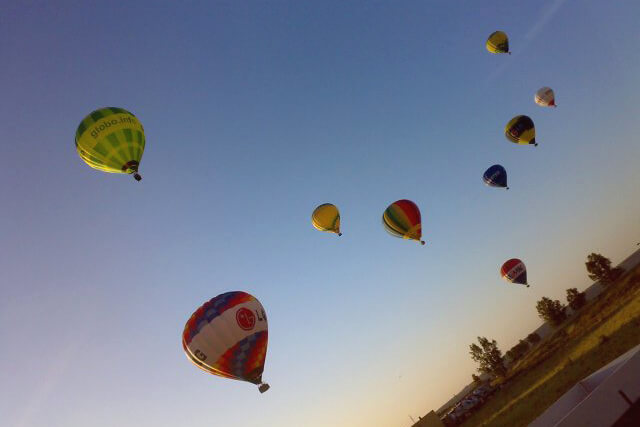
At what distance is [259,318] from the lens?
18938mm

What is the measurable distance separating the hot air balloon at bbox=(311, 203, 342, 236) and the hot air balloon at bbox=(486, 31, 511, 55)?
27.5m

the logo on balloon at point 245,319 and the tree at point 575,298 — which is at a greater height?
the logo on balloon at point 245,319

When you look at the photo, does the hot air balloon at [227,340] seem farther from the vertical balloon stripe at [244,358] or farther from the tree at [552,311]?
the tree at [552,311]

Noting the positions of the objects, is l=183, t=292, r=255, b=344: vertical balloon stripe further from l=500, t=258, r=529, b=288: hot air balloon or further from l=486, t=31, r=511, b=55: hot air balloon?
l=486, t=31, r=511, b=55: hot air balloon

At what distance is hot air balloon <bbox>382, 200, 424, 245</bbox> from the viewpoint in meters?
27.8

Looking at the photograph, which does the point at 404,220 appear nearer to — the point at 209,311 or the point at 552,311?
the point at 209,311

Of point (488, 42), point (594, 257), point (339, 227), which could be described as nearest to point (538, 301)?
point (594, 257)

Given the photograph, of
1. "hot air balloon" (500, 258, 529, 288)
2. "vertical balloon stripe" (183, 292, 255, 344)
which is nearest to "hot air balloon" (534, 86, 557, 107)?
"hot air balloon" (500, 258, 529, 288)

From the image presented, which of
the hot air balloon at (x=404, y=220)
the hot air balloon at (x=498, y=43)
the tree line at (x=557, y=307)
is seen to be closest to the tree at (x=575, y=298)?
the tree line at (x=557, y=307)

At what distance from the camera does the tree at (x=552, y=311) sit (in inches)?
2997

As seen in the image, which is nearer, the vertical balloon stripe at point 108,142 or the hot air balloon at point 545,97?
the vertical balloon stripe at point 108,142

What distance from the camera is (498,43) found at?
40.1m

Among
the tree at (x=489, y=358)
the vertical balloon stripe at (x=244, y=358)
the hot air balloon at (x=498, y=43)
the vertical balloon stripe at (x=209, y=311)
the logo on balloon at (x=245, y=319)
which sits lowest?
the tree at (x=489, y=358)

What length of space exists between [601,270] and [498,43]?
63.3 m
